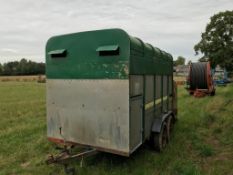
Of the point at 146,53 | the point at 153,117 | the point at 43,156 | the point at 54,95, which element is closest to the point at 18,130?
the point at 43,156

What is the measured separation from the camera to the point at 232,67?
88.1 ft

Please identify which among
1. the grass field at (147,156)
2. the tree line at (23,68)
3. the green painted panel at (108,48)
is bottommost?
the grass field at (147,156)

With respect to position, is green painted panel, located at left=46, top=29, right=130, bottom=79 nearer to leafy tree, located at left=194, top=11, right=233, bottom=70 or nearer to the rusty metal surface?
the rusty metal surface

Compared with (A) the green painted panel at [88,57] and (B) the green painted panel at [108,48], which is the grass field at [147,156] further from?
(B) the green painted panel at [108,48]

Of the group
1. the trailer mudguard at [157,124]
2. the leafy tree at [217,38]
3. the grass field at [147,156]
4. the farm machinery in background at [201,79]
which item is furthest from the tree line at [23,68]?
the trailer mudguard at [157,124]

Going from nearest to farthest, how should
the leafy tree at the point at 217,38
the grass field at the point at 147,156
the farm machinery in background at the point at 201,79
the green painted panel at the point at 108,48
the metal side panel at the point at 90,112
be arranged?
the green painted panel at the point at 108,48 → the metal side panel at the point at 90,112 → the grass field at the point at 147,156 → the farm machinery in background at the point at 201,79 → the leafy tree at the point at 217,38

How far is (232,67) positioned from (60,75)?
2647 centimetres

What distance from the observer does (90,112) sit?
4375mm

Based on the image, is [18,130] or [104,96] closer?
[104,96]

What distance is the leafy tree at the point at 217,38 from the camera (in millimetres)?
29011

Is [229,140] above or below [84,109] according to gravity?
below

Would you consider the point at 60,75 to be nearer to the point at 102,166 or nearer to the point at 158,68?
the point at 102,166

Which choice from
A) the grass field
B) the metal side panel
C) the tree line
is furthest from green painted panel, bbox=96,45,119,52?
the tree line

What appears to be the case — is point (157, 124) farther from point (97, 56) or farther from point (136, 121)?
point (97, 56)
